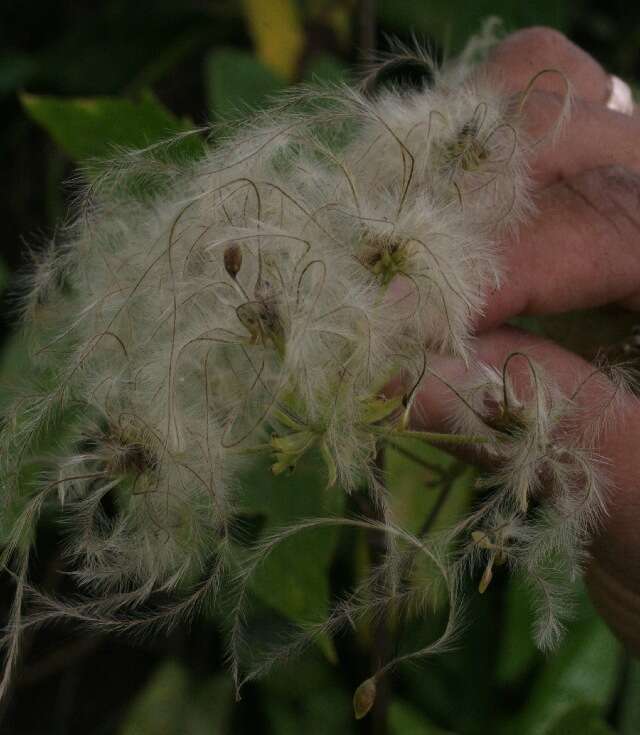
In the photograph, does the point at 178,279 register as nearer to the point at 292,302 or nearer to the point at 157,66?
the point at 292,302

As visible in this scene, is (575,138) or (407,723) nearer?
(575,138)

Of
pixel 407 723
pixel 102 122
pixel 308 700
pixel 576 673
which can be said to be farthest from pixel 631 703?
pixel 102 122

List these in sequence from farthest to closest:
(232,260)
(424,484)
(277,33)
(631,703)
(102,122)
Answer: (277,33) → (631,703) → (102,122) → (424,484) → (232,260)

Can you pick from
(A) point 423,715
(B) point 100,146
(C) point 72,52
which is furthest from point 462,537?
(C) point 72,52

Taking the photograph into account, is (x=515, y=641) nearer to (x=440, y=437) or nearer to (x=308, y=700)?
(x=308, y=700)

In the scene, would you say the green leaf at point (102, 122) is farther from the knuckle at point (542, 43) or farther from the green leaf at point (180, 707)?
the green leaf at point (180, 707)

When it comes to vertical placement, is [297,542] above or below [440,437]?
below
